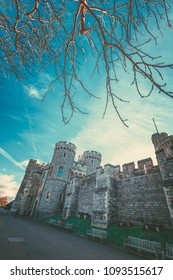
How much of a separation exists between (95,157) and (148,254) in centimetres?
2437

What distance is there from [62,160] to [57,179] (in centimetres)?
330

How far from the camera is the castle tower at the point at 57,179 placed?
67.3 ft

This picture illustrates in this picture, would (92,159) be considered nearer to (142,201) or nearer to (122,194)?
(122,194)

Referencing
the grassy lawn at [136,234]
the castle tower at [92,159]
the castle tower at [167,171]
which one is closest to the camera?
the grassy lawn at [136,234]

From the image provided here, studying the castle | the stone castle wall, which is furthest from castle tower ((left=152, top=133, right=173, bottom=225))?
the stone castle wall

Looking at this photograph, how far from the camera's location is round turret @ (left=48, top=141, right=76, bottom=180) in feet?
74.7

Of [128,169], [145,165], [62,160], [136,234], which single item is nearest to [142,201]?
[136,234]

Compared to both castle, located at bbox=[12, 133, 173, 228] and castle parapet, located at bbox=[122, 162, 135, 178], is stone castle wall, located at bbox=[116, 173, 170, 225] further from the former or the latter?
castle parapet, located at bbox=[122, 162, 135, 178]

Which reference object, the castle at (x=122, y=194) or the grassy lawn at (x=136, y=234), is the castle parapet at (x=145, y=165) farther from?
the grassy lawn at (x=136, y=234)

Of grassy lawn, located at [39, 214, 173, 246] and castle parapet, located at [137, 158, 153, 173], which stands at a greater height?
castle parapet, located at [137, 158, 153, 173]

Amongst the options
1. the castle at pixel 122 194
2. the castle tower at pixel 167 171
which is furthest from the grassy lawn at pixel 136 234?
the castle tower at pixel 167 171

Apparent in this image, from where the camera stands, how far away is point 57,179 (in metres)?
22.1

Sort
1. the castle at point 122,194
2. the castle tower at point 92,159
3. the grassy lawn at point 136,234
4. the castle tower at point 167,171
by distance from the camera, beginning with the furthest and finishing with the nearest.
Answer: the castle tower at point 92,159 → the castle at point 122,194 → the castle tower at point 167,171 → the grassy lawn at point 136,234

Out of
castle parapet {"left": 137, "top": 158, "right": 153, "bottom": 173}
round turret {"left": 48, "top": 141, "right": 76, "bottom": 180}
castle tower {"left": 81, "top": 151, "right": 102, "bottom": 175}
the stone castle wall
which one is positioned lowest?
the stone castle wall
